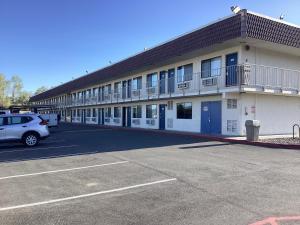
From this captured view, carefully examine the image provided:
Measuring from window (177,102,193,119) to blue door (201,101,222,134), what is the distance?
1.57 meters

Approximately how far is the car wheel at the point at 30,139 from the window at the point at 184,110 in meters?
11.6

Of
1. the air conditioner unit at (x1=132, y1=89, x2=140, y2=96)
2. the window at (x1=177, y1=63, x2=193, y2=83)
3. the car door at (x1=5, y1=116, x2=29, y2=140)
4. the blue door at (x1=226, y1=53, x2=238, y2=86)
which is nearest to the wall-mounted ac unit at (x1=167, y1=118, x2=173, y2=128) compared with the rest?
the window at (x1=177, y1=63, x2=193, y2=83)

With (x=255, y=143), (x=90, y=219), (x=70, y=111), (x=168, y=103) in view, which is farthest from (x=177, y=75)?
(x=70, y=111)

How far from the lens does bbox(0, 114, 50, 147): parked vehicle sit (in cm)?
1636

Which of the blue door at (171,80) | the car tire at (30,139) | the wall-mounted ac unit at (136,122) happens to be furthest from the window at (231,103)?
the wall-mounted ac unit at (136,122)

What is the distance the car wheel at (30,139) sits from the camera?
16.7 meters

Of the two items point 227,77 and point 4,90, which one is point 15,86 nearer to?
point 4,90

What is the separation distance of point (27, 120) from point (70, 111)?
149ft

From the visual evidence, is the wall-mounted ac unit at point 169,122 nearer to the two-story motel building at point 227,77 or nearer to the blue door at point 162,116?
the two-story motel building at point 227,77

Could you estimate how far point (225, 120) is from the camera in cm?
2073

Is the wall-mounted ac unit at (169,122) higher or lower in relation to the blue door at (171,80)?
lower

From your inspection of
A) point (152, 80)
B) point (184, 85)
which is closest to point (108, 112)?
point (152, 80)

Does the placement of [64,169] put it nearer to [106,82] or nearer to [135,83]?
[135,83]

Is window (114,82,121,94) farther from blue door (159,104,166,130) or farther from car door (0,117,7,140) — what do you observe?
car door (0,117,7,140)
